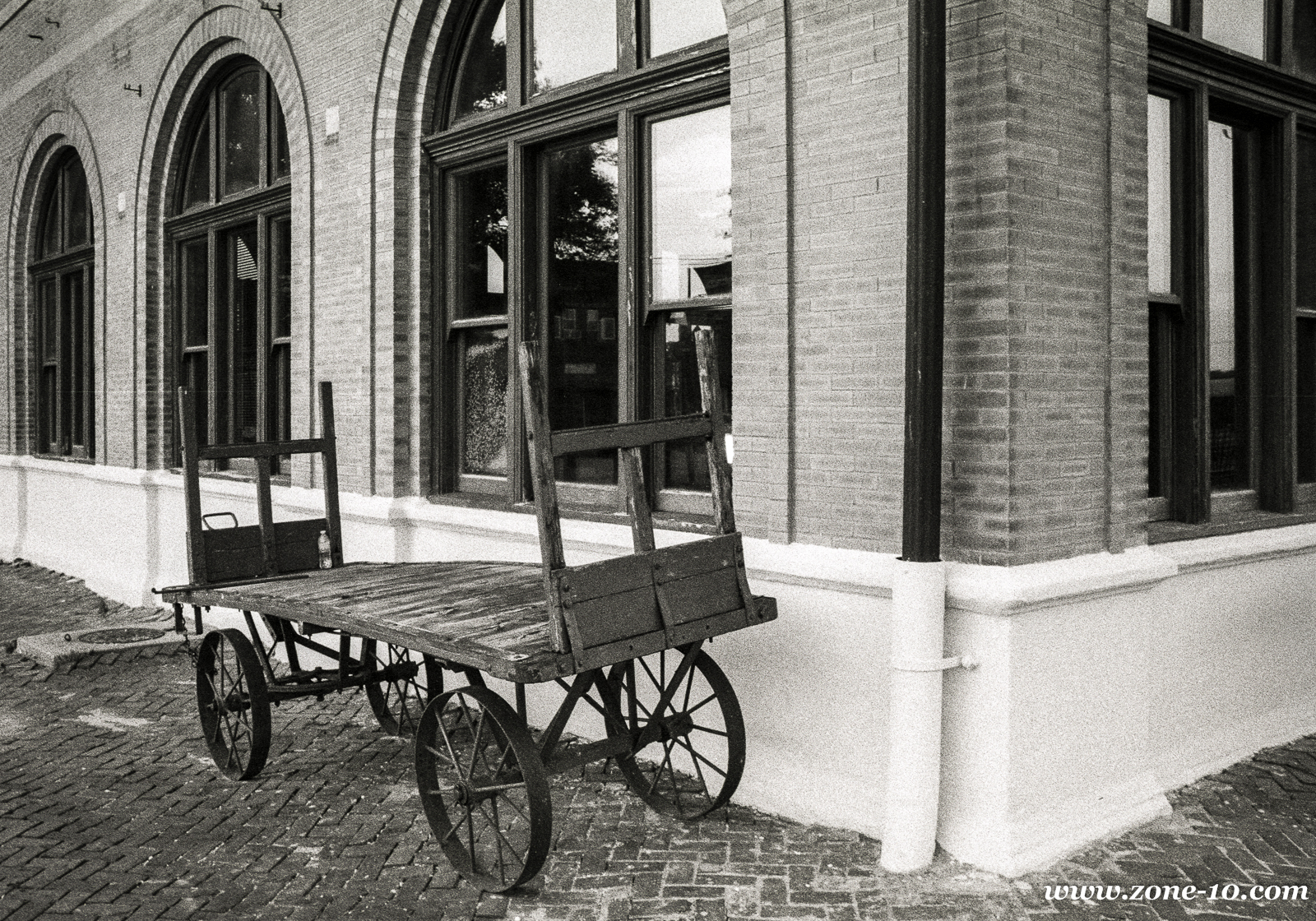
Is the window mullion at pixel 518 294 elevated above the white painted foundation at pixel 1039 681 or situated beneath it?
elevated above

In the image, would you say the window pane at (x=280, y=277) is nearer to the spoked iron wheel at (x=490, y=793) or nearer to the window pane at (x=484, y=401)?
the window pane at (x=484, y=401)

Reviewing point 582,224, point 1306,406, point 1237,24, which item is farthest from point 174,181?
point 1306,406

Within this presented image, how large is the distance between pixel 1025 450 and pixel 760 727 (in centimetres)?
174

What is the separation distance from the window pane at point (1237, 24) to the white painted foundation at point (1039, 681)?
2563mm

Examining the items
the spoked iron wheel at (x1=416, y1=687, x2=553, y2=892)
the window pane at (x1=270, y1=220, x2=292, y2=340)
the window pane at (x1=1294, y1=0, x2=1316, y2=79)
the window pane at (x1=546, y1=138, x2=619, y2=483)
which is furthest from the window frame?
the window pane at (x1=270, y1=220, x2=292, y2=340)

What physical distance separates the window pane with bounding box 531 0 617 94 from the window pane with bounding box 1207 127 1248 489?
10.7 feet

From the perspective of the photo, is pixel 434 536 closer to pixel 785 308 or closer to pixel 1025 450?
pixel 785 308

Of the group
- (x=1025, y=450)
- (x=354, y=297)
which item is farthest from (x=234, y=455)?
(x=1025, y=450)

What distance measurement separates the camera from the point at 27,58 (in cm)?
1453

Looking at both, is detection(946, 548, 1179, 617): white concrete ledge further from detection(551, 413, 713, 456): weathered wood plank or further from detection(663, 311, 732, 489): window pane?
detection(663, 311, 732, 489): window pane

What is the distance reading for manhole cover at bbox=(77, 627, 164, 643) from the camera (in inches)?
354

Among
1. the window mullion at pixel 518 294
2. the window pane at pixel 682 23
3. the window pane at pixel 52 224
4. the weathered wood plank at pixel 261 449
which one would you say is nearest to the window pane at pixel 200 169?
the window pane at pixel 52 224

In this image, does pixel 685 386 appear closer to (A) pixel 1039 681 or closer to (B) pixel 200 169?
(A) pixel 1039 681

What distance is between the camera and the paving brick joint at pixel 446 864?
4332mm
